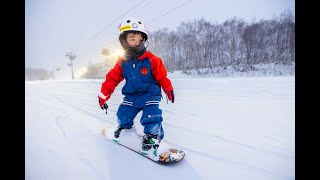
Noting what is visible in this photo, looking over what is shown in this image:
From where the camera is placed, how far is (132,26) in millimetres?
2070

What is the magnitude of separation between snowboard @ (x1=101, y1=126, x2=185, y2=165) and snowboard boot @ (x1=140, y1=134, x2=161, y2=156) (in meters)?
0.03

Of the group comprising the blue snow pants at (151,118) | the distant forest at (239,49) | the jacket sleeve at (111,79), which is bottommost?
the blue snow pants at (151,118)

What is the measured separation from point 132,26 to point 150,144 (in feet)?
3.52

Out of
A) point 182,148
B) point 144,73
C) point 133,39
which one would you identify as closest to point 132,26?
point 133,39

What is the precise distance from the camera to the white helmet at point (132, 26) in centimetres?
207

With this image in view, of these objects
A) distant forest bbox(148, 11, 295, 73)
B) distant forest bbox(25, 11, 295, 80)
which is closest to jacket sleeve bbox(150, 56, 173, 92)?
distant forest bbox(25, 11, 295, 80)

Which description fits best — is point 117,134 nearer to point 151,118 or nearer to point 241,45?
point 151,118

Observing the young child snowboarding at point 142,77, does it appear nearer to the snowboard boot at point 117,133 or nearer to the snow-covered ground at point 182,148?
the snowboard boot at point 117,133

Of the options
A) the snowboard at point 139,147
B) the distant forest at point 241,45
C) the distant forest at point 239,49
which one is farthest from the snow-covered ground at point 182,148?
the distant forest at point 241,45

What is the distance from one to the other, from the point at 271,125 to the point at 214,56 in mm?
21315

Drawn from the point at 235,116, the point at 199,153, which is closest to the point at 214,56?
the point at 235,116

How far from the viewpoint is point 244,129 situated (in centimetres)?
260

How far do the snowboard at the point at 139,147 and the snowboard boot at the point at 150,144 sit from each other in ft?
0.08
